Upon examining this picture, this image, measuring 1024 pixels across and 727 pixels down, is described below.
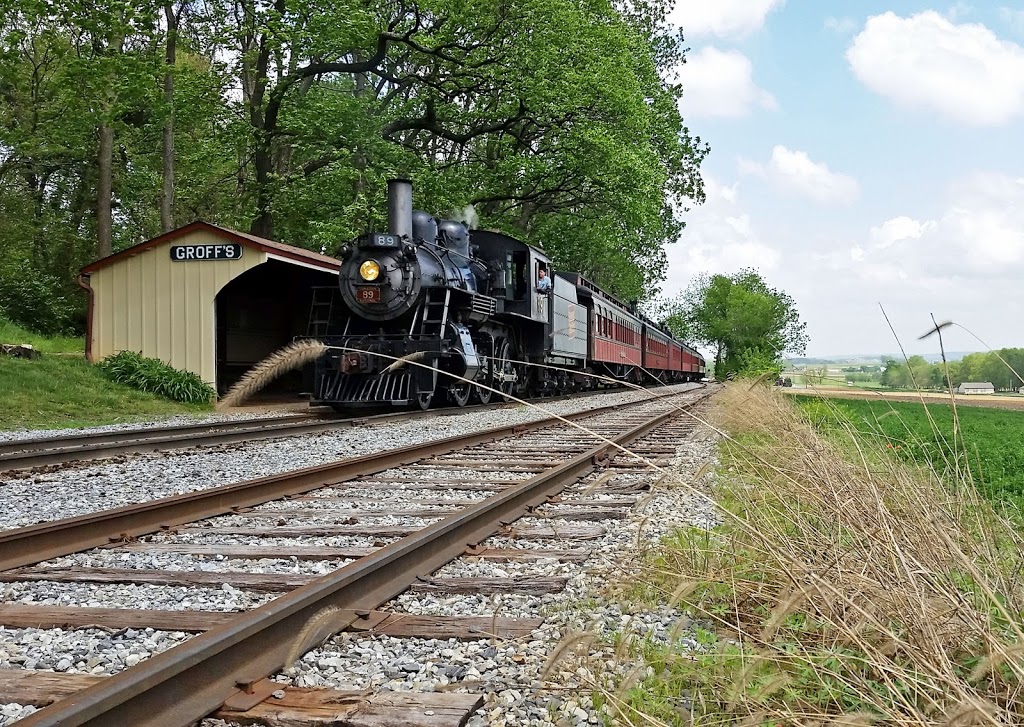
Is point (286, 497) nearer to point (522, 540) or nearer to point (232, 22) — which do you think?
point (522, 540)

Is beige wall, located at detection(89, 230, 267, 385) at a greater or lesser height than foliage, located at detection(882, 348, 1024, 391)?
greater

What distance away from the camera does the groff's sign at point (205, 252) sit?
16.7 metres

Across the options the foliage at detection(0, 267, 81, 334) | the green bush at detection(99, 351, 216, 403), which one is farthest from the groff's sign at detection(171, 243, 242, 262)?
the foliage at detection(0, 267, 81, 334)

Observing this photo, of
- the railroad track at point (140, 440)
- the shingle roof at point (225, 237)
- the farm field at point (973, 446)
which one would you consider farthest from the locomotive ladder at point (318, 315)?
the farm field at point (973, 446)

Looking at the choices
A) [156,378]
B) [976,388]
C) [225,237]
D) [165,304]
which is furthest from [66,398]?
[976,388]

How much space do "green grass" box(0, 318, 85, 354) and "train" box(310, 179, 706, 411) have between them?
9.49 m

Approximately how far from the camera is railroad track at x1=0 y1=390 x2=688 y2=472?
7805mm

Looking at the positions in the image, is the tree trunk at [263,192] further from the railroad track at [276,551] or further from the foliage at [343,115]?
the railroad track at [276,551]

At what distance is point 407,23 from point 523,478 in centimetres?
2015

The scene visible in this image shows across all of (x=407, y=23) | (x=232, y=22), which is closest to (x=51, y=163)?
(x=232, y=22)

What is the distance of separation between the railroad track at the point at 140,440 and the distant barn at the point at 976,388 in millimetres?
6994

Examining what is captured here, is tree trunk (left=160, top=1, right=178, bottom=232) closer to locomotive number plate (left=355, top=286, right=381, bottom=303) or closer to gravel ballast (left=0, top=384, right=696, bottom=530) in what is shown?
locomotive number plate (left=355, top=286, right=381, bottom=303)

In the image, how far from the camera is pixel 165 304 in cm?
1731

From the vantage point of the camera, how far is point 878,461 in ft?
12.3
